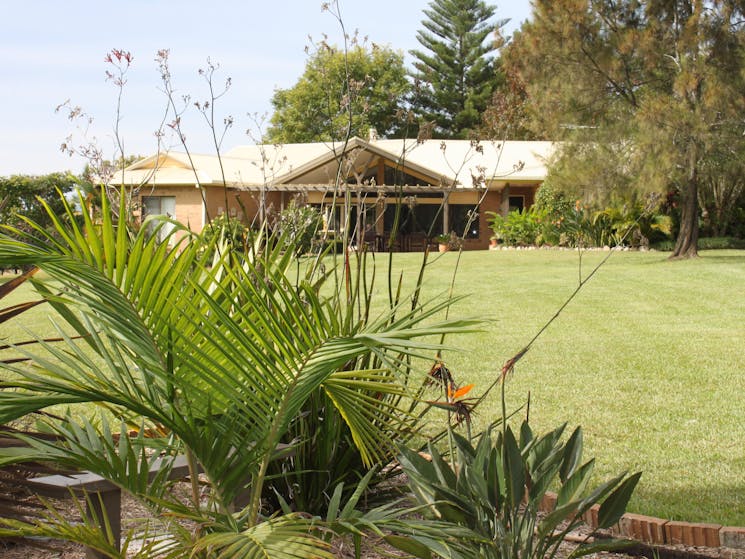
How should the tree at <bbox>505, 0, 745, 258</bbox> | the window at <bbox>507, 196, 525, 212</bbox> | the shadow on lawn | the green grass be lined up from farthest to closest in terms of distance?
the window at <bbox>507, 196, 525, 212</bbox>, the tree at <bbox>505, 0, 745, 258</bbox>, the green grass, the shadow on lawn

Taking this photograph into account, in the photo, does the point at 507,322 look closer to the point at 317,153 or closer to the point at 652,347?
the point at 652,347

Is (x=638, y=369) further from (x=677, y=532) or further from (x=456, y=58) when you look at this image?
(x=456, y=58)

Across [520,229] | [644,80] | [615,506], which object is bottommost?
[615,506]

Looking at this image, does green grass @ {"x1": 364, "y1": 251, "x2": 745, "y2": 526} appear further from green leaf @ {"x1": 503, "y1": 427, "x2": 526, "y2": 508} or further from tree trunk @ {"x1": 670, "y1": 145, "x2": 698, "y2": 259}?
tree trunk @ {"x1": 670, "y1": 145, "x2": 698, "y2": 259}

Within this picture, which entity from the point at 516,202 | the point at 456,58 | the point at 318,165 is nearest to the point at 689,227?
the point at 516,202

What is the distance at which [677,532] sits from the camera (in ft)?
12.2

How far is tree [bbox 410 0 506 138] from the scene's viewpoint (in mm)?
46844

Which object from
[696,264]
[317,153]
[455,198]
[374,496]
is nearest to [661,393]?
[374,496]

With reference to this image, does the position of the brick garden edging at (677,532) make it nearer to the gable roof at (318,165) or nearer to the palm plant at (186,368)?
the palm plant at (186,368)

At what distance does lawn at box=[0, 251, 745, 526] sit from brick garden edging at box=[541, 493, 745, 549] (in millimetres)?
398

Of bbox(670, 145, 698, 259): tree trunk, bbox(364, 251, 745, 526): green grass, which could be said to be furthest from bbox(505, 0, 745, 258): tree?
bbox(364, 251, 745, 526): green grass

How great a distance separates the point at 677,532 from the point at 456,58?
45919 millimetres

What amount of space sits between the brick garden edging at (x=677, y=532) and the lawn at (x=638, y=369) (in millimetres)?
398

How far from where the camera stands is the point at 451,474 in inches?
113
